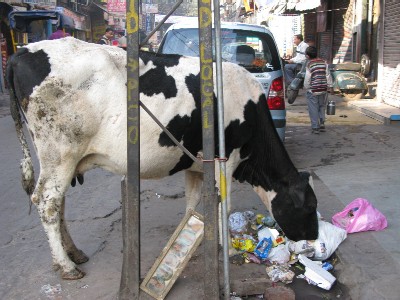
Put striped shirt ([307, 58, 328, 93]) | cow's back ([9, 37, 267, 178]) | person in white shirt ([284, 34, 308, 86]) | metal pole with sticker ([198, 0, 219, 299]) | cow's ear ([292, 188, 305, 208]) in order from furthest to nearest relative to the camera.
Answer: person in white shirt ([284, 34, 308, 86]) → striped shirt ([307, 58, 328, 93]) → cow's ear ([292, 188, 305, 208]) → cow's back ([9, 37, 267, 178]) → metal pole with sticker ([198, 0, 219, 299])

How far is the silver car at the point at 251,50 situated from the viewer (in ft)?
23.4

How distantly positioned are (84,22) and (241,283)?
116 feet

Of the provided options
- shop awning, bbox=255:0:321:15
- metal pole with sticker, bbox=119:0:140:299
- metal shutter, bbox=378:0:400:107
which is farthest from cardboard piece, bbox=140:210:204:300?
shop awning, bbox=255:0:321:15

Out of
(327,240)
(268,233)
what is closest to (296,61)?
(268,233)

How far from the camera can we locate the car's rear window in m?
7.17

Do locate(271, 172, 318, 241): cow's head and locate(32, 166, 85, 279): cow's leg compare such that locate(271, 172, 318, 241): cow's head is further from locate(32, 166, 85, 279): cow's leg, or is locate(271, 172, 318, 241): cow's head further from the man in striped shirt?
the man in striped shirt

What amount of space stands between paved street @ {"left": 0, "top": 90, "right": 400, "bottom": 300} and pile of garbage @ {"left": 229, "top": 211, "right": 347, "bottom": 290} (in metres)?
0.09

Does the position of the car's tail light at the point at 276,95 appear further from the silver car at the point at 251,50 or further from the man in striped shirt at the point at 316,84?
the man in striped shirt at the point at 316,84

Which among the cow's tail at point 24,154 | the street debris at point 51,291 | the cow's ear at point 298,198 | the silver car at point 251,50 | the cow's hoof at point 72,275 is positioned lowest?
the street debris at point 51,291

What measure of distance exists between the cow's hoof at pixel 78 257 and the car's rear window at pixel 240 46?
369 cm

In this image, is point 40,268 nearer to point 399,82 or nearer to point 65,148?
point 65,148

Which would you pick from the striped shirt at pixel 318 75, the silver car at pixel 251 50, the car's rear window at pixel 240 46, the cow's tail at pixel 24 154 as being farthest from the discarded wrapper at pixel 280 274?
the striped shirt at pixel 318 75

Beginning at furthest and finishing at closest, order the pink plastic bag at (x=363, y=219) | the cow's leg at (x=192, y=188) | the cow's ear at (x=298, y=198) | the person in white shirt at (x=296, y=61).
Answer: the person in white shirt at (x=296, y=61), the cow's leg at (x=192, y=188), the pink plastic bag at (x=363, y=219), the cow's ear at (x=298, y=198)

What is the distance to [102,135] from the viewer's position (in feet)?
12.5
